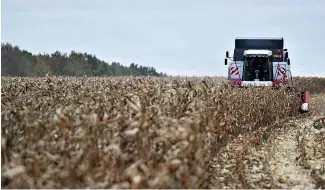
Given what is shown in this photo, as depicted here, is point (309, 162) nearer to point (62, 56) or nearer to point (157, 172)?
point (157, 172)

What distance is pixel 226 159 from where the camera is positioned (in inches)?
354

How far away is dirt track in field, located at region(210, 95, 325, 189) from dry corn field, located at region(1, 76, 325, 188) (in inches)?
0.6

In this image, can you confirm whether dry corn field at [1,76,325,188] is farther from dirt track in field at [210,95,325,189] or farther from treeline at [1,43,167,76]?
treeline at [1,43,167,76]

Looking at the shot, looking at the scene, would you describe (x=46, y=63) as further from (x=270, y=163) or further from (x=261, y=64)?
(x=270, y=163)

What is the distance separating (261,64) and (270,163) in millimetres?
11349

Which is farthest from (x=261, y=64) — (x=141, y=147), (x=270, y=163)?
(x=141, y=147)

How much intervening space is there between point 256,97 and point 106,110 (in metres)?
7.07

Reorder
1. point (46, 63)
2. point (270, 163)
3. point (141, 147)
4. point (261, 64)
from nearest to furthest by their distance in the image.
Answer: point (141, 147) → point (270, 163) → point (261, 64) → point (46, 63)

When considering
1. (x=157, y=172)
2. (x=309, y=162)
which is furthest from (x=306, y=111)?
(x=157, y=172)

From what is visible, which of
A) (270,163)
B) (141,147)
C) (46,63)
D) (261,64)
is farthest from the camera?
(46,63)

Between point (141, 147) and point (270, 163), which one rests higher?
point (141, 147)

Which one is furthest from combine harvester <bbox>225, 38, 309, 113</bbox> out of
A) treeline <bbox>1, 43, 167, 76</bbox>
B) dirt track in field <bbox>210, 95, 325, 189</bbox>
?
treeline <bbox>1, 43, 167, 76</bbox>

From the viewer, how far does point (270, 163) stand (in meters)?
8.73

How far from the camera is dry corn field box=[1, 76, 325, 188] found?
5.34 m
